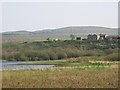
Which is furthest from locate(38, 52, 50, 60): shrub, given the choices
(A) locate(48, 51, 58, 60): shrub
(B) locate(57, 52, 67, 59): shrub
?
(B) locate(57, 52, 67, 59): shrub

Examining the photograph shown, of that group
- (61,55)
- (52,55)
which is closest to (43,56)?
(52,55)

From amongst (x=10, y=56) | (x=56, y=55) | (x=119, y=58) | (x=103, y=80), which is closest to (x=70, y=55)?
(x=56, y=55)

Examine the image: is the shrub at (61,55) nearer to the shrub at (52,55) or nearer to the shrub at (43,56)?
the shrub at (52,55)

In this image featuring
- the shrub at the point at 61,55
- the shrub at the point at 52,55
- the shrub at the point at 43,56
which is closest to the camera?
the shrub at the point at 43,56

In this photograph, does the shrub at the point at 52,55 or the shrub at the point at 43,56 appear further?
the shrub at the point at 52,55

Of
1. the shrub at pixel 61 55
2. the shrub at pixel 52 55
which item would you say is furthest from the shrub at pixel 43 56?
the shrub at pixel 61 55

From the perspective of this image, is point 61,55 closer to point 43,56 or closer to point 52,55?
point 52,55

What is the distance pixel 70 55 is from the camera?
250 ft

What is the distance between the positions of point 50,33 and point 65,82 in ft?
502

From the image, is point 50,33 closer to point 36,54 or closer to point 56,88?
point 36,54

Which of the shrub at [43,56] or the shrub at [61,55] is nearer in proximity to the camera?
the shrub at [43,56]

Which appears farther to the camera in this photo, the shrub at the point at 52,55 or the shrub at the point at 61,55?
the shrub at the point at 61,55

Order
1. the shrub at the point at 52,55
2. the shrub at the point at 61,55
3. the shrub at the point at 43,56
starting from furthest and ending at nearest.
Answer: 1. the shrub at the point at 61,55
2. the shrub at the point at 52,55
3. the shrub at the point at 43,56

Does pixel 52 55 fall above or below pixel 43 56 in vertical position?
above
